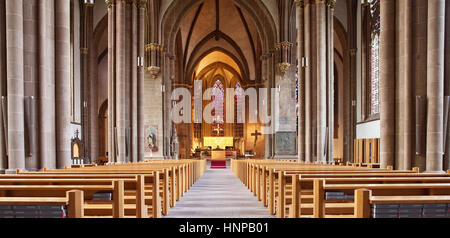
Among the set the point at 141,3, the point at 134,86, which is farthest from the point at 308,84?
the point at 141,3

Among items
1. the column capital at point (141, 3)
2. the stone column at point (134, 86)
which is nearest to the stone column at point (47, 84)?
the stone column at point (134, 86)

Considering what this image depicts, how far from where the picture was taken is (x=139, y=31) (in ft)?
48.6

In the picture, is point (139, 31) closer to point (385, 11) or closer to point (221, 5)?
point (385, 11)

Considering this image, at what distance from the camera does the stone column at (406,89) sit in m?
7.45

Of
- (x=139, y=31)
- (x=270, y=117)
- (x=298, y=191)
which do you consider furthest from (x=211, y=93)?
(x=298, y=191)

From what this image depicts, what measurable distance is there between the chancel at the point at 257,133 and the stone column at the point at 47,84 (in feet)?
0.13

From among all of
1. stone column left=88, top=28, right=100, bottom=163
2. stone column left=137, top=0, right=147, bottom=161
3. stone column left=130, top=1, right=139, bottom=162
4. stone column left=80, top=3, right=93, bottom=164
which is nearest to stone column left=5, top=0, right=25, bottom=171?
stone column left=130, top=1, right=139, bottom=162

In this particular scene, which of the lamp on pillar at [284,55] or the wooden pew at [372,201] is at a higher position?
the lamp on pillar at [284,55]

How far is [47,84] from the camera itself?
7.71 m

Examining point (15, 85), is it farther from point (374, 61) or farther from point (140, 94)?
point (374, 61)

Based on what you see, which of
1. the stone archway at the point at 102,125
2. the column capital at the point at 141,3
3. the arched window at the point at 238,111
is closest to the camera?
the column capital at the point at 141,3

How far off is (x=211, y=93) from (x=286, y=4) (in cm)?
2750

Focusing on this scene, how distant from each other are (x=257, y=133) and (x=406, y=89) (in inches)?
917

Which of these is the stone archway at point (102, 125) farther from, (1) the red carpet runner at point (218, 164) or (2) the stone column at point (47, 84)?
(2) the stone column at point (47, 84)
